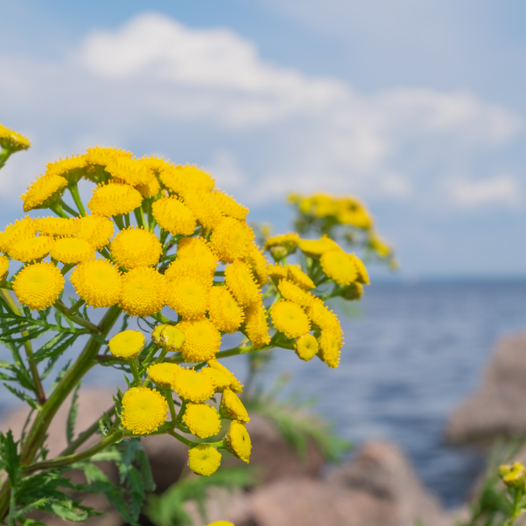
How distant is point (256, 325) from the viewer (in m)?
1.38

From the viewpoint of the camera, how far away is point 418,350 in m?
29.3

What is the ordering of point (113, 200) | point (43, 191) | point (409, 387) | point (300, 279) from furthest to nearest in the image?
point (409, 387) → point (300, 279) → point (43, 191) → point (113, 200)

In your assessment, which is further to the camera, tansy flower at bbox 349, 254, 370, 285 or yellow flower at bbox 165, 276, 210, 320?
tansy flower at bbox 349, 254, 370, 285

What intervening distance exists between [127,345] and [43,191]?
51 cm

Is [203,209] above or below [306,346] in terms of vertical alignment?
above

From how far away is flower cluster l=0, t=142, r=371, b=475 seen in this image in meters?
1.22

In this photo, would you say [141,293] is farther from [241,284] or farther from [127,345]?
[241,284]

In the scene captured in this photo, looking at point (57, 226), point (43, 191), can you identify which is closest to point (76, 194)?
point (43, 191)

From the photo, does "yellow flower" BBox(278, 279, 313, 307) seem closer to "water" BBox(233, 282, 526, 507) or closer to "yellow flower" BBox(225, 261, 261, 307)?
"yellow flower" BBox(225, 261, 261, 307)

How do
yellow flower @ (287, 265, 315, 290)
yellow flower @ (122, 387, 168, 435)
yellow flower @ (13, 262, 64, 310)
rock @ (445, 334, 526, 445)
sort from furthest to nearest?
rock @ (445, 334, 526, 445) < yellow flower @ (287, 265, 315, 290) < yellow flower @ (13, 262, 64, 310) < yellow flower @ (122, 387, 168, 435)

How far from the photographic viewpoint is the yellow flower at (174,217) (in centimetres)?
135

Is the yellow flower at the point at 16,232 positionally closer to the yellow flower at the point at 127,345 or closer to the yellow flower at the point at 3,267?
the yellow flower at the point at 3,267

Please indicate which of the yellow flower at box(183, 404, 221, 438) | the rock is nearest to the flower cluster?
the yellow flower at box(183, 404, 221, 438)

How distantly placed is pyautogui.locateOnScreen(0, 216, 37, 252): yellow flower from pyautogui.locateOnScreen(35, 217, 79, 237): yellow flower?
0.05ft
